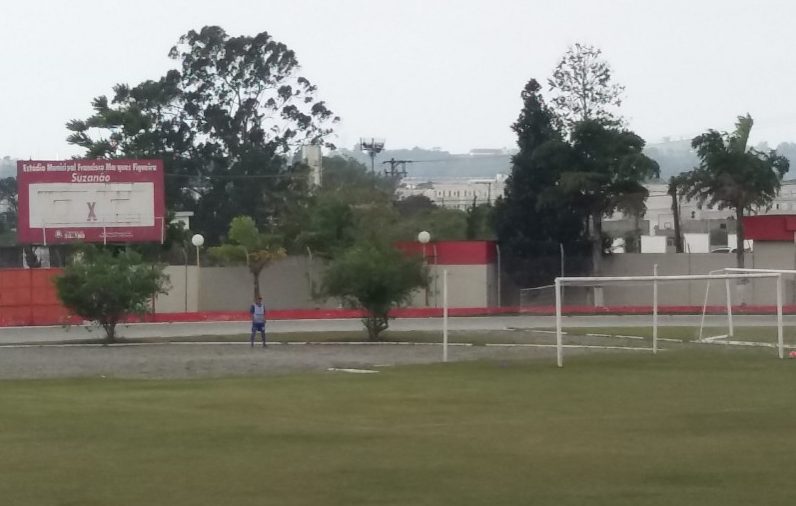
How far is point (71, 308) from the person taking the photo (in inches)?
1578

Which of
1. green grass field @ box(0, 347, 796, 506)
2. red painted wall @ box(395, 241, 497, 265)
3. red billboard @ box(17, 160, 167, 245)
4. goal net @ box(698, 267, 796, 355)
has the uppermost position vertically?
red billboard @ box(17, 160, 167, 245)

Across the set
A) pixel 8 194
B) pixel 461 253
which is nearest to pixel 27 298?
pixel 461 253

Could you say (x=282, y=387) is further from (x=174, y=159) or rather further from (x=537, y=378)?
(x=174, y=159)

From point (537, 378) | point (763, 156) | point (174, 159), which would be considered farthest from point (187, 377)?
point (174, 159)

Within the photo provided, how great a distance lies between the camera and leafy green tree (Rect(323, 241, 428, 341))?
37.9 metres

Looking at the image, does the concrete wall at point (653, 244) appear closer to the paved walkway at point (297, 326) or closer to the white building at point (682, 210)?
the white building at point (682, 210)

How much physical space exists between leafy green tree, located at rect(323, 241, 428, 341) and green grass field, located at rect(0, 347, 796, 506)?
13.8 meters

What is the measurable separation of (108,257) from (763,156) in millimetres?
29198

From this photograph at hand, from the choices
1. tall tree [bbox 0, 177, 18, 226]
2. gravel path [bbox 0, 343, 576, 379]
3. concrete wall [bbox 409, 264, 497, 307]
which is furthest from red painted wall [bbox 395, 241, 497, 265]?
tall tree [bbox 0, 177, 18, 226]

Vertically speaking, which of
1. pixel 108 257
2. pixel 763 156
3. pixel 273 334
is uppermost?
pixel 763 156

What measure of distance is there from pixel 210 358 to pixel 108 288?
9301 millimetres

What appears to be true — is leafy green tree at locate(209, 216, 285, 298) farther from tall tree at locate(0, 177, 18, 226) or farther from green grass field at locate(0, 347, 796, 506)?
tall tree at locate(0, 177, 18, 226)

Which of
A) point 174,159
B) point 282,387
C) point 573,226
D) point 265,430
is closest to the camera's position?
point 265,430

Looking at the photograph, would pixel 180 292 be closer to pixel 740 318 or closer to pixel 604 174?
pixel 604 174
